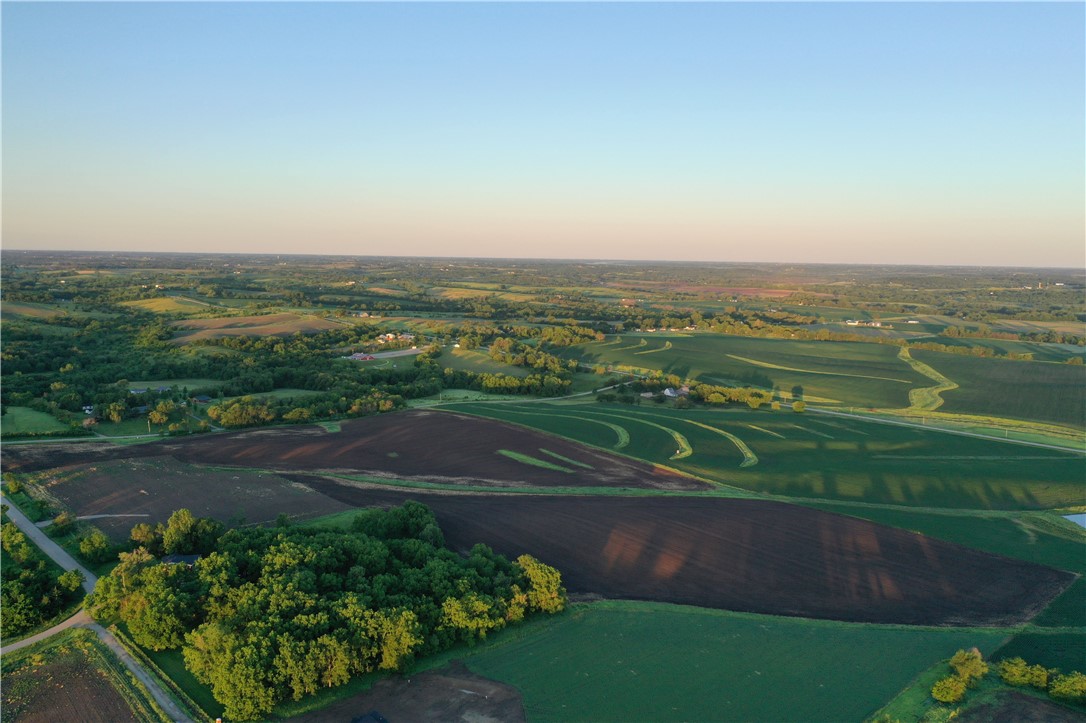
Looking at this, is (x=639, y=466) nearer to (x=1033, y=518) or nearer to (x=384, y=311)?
(x=1033, y=518)

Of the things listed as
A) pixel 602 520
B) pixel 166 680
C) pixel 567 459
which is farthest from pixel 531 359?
pixel 166 680

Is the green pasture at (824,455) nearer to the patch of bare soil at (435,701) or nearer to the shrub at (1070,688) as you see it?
the shrub at (1070,688)

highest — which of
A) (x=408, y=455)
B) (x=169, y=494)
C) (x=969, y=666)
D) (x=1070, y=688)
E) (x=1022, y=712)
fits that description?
(x=408, y=455)

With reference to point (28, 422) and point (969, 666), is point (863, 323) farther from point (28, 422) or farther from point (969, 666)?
point (28, 422)

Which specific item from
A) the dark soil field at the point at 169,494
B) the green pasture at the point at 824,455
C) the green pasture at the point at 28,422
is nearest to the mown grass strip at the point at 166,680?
the dark soil field at the point at 169,494

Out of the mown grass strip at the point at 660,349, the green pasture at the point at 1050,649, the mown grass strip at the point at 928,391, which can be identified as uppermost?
the mown grass strip at the point at 660,349

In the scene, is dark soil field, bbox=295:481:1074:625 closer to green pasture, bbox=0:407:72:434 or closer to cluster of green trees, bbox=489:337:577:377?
green pasture, bbox=0:407:72:434

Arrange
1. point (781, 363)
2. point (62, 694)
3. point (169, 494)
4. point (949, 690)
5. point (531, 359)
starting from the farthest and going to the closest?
1. point (781, 363)
2. point (531, 359)
3. point (169, 494)
4. point (62, 694)
5. point (949, 690)

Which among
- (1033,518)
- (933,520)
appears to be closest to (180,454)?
(933,520)
